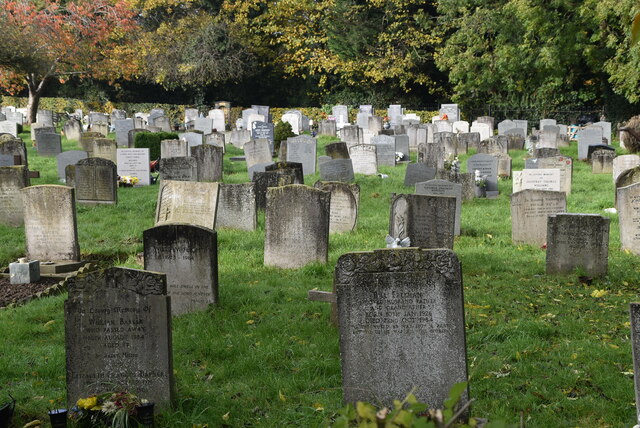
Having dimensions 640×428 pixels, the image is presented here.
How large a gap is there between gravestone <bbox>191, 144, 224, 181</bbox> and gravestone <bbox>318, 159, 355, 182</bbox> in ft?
10.6

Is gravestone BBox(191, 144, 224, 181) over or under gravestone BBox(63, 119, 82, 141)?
under

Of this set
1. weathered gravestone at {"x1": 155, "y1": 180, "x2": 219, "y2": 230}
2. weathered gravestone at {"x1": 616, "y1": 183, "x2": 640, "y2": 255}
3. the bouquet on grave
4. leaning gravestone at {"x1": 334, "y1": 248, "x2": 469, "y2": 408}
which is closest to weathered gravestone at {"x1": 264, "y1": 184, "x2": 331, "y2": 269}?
weathered gravestone at {"x1": 155, "y1": 180, "x2": 219, "y2": 230}

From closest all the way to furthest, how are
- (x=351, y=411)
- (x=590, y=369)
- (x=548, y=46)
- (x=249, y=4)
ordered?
(x=351, y=411) → (x=590, y=369) → (x=548, y=46) → (x=249, y=4)

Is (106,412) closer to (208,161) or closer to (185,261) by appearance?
(185,261)

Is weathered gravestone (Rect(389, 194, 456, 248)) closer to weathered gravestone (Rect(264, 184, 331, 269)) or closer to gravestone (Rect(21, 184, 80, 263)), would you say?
weathered gravestone (Rect(264, 184, 331, 269))

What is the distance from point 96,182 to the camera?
16016mm

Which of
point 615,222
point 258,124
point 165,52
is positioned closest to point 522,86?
point 258,124

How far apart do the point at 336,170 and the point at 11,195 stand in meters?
7.32

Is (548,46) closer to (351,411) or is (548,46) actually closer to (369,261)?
(369,261)

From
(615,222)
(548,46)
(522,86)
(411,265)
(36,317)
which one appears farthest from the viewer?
(522,86)

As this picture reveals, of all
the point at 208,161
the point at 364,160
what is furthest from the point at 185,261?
the point at 364,160

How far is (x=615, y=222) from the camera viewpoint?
14312mm

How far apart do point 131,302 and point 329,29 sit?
39.8 meters

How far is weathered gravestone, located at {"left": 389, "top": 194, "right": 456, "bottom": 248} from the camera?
35.3ft
